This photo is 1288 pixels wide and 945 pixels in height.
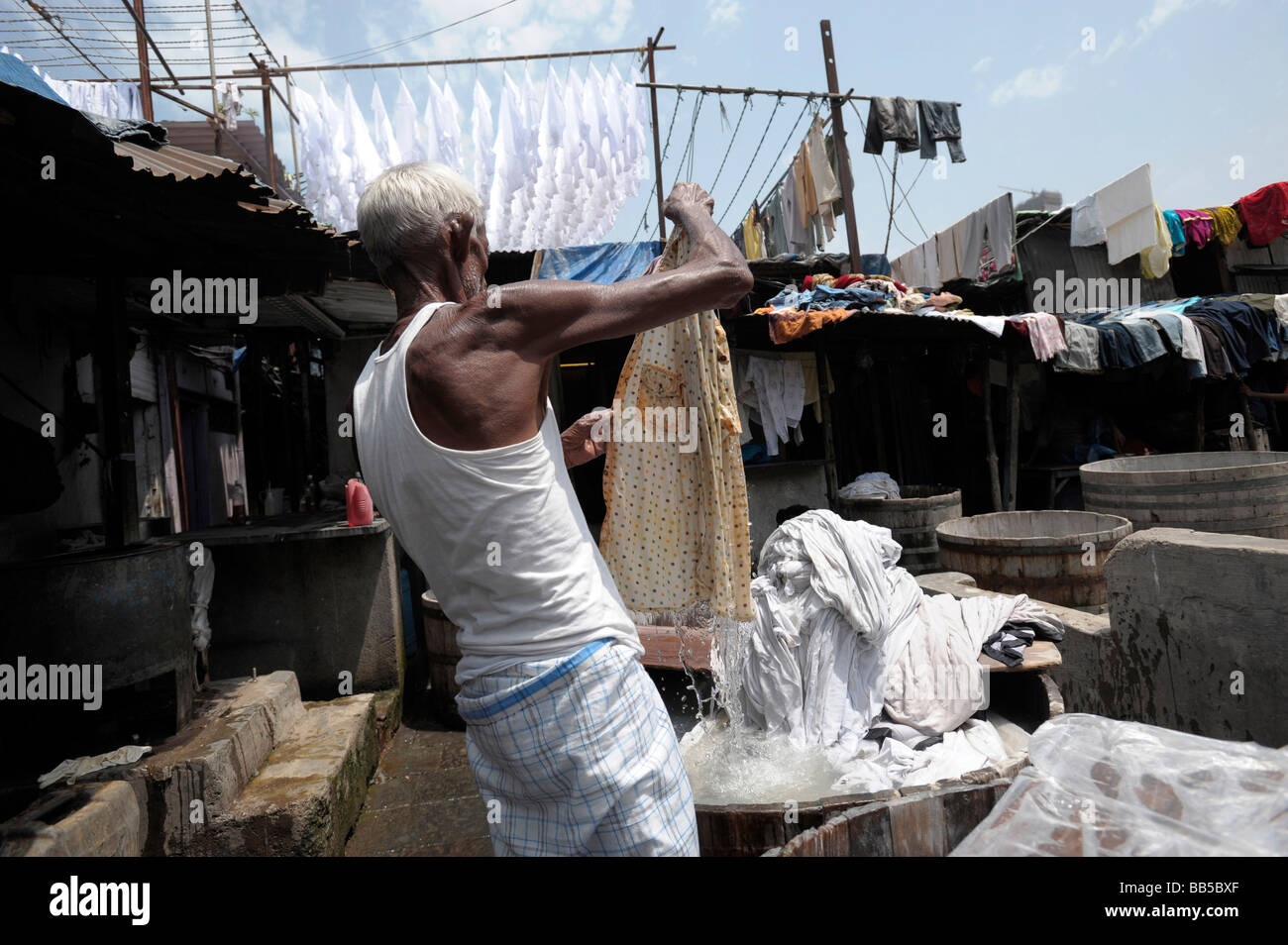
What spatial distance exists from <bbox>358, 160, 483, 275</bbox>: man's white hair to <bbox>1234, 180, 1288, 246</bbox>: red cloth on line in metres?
16.5

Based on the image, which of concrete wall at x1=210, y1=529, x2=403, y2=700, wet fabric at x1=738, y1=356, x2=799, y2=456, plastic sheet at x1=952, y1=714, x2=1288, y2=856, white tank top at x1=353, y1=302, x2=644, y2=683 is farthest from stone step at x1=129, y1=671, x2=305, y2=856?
wet fabric at x1=738, y1=356, x2=799, y2=456

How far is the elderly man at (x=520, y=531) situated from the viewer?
56.3 inches

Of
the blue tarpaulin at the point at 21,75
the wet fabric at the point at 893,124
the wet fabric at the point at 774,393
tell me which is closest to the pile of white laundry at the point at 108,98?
the blue tarpaulin at the point at 21,75

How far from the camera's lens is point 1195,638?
3.12 metres

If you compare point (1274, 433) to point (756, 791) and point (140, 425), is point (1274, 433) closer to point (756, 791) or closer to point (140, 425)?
point (756, 791)

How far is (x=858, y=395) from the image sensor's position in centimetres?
1161

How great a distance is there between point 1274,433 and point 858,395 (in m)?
6.94

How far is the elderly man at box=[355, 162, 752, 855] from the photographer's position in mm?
1431

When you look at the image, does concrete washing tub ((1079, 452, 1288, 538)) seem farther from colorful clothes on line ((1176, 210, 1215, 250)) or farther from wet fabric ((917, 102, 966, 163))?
colorful clothes on line ((1176, 210, 1215, 250))

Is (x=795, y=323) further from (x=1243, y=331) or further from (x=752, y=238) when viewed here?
(x=1243, y=331)

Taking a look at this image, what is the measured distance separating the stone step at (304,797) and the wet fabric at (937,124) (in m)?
11.4

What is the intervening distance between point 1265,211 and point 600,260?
12.7m

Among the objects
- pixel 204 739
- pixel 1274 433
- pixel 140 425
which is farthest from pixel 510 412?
pixel 1274 433
